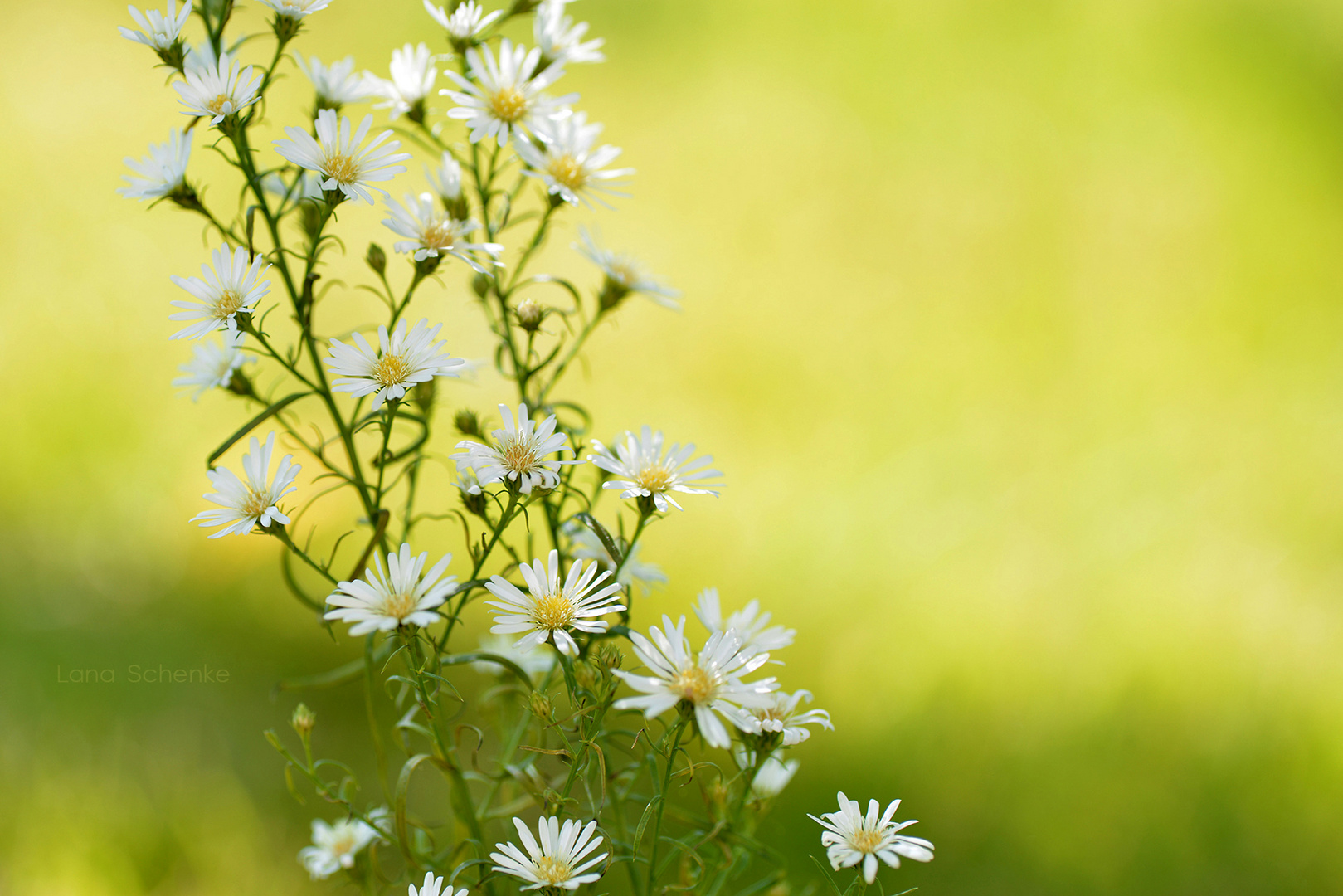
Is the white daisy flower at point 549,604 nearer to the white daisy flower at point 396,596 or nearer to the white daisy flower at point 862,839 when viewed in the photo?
the white daisy flower at point 396,596

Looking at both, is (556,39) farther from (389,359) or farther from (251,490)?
(251,490)

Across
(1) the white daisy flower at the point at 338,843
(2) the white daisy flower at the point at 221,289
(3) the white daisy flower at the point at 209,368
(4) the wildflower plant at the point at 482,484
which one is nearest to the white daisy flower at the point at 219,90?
(4) the wildflower plant at the point at 482,484

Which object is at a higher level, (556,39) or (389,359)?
(556,39)

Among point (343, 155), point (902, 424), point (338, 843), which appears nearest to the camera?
point (343, 155)

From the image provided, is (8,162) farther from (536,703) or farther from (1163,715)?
(1163,715)

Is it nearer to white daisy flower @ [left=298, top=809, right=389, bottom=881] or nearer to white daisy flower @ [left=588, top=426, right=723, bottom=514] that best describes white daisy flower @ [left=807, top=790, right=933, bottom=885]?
white daisy flower @ [left=588, top=426, right=723, bottom=514]

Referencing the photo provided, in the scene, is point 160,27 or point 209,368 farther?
point 209,368

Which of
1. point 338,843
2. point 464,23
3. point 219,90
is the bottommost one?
point 338,843

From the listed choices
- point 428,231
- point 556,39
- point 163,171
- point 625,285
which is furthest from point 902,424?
point 163,171
